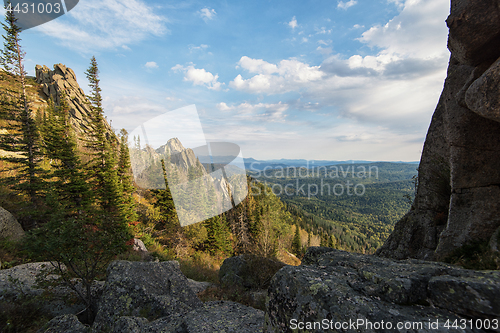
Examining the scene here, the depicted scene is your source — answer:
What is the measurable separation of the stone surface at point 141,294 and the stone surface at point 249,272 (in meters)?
6.40

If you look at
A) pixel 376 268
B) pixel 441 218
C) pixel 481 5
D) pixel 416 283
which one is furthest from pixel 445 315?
pixel 441 218

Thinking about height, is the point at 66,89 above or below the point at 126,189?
above

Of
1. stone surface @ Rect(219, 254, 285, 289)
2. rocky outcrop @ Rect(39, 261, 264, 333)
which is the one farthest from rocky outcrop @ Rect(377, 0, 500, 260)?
stone surface @ Rect(219, 254, 285, 289)

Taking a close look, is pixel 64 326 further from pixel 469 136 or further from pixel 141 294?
pixel 469 136

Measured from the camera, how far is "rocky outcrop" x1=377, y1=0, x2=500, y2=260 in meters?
4.78

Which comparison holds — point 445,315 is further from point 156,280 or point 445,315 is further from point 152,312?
point 156,280

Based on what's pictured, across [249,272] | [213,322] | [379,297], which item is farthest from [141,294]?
[249,272]

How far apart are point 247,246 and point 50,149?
117ft

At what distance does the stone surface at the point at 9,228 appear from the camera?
1453cm

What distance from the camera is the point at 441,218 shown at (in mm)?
8516

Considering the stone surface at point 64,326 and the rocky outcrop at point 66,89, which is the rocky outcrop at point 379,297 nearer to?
the stone surface at point 64,326

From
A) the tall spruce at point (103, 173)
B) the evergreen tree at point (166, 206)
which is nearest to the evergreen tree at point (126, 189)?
the tall spruce at point (103, 173)

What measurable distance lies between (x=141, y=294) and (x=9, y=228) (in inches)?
663

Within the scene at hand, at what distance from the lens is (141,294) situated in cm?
720
